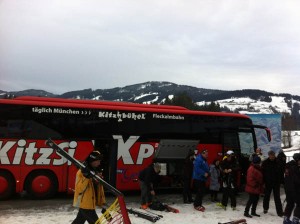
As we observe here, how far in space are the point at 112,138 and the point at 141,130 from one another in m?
1.08

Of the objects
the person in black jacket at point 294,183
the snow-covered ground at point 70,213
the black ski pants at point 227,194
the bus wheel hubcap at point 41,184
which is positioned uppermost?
the person in black jacket at point 294,183

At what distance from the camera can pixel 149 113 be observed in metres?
12.7

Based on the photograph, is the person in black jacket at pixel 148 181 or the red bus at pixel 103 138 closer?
the person in black jacket at pixel 148 181

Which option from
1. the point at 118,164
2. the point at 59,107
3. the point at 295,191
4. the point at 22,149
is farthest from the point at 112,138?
the point at 295,191

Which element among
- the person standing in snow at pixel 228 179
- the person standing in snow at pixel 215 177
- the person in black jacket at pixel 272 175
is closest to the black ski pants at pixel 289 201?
the person in black jacket at pixel 272 175

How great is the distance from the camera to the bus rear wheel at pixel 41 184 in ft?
37.4

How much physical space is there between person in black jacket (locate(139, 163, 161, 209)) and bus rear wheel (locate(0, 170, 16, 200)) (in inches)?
164

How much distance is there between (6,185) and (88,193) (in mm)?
6510

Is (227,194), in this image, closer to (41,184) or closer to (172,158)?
(172,158)

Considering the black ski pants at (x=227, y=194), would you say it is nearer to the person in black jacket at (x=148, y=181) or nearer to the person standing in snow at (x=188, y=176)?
the person standing in snow at (x=188, y=176)

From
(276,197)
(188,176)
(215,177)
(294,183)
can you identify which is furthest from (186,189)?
(294,183)

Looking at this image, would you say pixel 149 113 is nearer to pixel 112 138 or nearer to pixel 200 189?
pixel 112 138

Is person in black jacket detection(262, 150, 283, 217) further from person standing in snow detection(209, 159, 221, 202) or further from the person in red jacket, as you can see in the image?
person standing in snow detection(209, 159, 221, 202)

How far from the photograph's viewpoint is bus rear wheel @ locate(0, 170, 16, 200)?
36.3 ft
